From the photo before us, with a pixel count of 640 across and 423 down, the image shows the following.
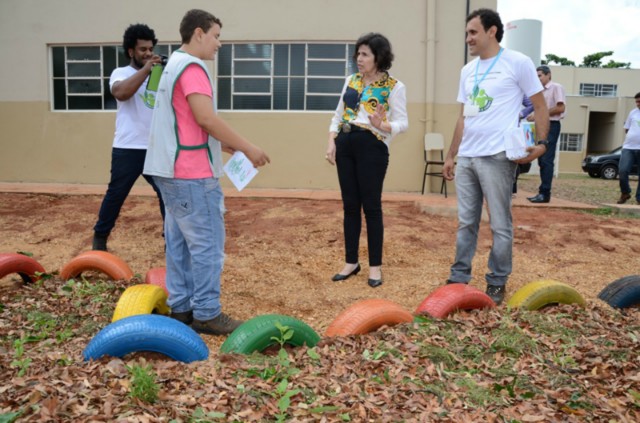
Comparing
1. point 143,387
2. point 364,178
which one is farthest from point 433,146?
point 143,387

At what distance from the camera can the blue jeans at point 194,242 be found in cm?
318

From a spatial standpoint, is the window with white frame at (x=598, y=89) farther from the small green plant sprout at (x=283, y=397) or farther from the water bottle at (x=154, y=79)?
the small green plant sprout at (x=283, y=397)

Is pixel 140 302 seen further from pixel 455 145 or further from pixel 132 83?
pixel 455 145

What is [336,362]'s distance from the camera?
267 centimetres

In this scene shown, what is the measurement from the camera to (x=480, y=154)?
3.97 metres


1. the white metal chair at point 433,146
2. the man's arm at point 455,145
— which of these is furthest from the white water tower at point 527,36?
the man's arm at point 455,145

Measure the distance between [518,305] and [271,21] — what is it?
7.63 metres

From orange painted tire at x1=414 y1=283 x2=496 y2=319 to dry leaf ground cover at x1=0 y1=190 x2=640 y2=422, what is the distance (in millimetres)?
66

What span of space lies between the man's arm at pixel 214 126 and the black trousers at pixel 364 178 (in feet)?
4.30

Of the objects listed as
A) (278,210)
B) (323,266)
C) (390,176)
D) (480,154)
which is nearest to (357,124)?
(480,154)

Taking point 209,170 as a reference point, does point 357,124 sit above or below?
above

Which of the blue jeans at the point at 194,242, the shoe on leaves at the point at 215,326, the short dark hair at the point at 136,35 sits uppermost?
the short dark hair at the point at 136,35

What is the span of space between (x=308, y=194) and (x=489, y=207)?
16.7 feet

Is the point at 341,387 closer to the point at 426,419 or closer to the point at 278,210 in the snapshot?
the point at 426,419
